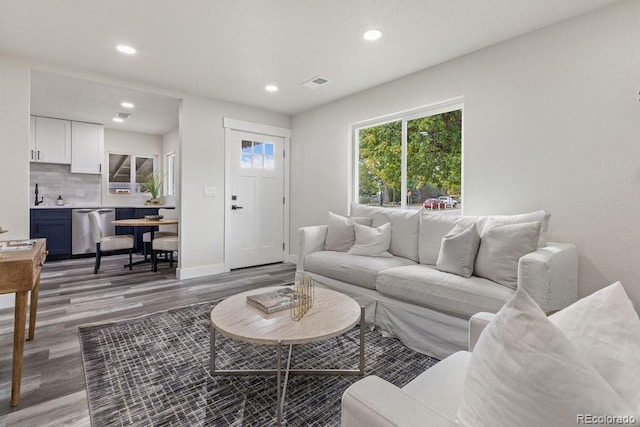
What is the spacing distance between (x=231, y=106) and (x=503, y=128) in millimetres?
3560

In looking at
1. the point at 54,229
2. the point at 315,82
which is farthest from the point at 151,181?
the point at 315,82

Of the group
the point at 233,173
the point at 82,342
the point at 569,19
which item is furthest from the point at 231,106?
the point at 569,19

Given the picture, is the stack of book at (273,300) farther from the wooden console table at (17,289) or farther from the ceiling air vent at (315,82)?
the ceiling air vent at (315,82)

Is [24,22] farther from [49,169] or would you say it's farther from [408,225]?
[49,169]

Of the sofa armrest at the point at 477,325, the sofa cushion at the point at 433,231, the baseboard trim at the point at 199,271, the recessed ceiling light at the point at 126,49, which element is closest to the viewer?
the sofa armrest at the point at 477,325

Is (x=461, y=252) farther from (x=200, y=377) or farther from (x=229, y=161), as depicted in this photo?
(x=229, y=161)

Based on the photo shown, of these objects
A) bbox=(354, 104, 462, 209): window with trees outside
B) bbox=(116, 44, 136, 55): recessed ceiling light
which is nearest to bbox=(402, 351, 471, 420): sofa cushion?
bbox=(354, 104, 462, 209): window with trees outside

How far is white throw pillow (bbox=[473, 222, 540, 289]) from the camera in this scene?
6.83 feet

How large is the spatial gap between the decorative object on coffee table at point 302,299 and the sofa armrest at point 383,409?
0.96 m

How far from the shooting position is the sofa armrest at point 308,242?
3.43m

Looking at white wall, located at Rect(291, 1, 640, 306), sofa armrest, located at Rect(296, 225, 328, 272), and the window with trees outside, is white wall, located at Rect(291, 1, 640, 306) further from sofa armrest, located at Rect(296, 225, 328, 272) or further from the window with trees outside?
sofa armrest, located at Rect(296, 225, 328, 272)

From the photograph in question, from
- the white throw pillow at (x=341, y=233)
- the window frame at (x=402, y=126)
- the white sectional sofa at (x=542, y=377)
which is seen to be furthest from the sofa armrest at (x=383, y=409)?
the window frame at (x=402, y=126)

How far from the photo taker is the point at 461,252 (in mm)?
2311

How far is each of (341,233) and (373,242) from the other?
419 mm
